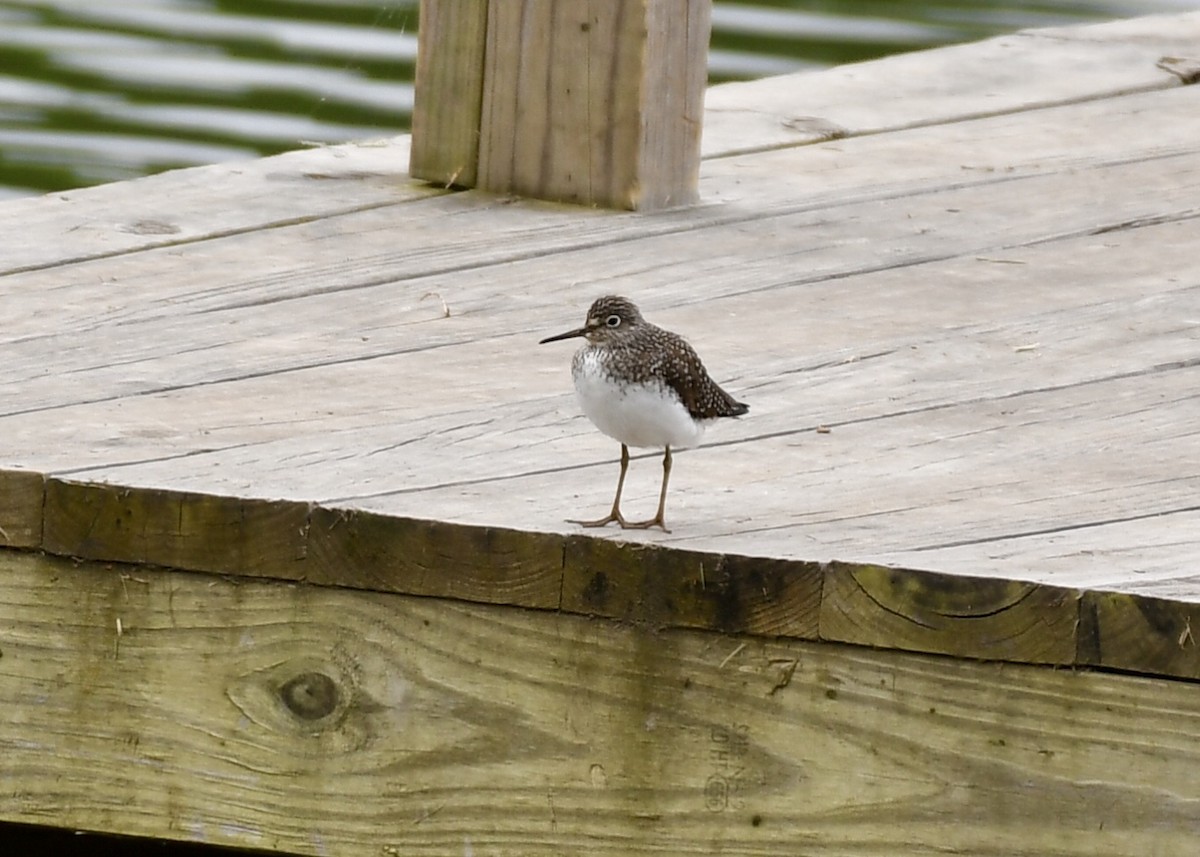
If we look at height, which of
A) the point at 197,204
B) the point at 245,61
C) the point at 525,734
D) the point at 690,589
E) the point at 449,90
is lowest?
the point at 245,61

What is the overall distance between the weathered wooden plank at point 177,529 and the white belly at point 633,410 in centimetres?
42

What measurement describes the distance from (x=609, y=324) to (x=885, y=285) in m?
1.36

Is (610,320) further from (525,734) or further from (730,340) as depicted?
(730,340)

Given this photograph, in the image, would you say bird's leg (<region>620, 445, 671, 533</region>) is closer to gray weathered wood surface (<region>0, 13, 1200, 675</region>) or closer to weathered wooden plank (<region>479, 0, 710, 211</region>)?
gray weathered wood surface (<region>0, 13, 1200, 675</region>)

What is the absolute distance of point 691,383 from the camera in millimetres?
3330

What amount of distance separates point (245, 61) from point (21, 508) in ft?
23.9

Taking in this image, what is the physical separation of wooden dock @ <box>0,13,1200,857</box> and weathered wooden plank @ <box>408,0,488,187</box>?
1.05 meters

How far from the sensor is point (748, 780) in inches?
121

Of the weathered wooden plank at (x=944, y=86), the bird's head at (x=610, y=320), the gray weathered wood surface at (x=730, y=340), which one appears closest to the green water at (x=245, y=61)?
the weathered wooden plank at (x=944, y=86)

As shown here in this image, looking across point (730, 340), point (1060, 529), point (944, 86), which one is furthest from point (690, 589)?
point (944, 86)

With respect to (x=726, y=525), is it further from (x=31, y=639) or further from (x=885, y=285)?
(x=885, y=285)

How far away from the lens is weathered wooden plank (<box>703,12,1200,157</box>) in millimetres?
6312

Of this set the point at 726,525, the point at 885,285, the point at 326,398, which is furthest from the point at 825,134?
the point at 726,525

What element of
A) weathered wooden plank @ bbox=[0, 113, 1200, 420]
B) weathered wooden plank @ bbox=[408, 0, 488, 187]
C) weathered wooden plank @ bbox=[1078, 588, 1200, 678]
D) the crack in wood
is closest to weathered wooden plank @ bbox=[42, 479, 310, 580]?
weathered wooden plank @ bbox=[0, 113, 1200, 420]
